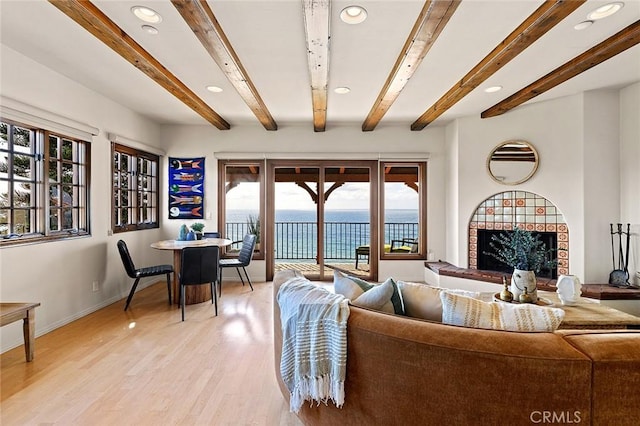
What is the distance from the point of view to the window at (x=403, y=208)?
538 centimetres

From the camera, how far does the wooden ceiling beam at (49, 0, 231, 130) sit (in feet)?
6.84

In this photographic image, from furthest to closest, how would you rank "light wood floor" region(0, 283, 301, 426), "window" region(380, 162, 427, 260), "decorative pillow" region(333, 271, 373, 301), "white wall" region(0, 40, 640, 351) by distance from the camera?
"window" region(380, 162, 427, 260) → "white wall" region(0, 40, 640, 351) → "light wood floor" region(0, 283, 301, 426) → "decorative pillow" region(333, 271, 373, 301)

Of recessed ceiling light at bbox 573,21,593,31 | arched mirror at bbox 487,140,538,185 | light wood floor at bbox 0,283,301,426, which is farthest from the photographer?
arched mirror at bbox 487,140,538,185

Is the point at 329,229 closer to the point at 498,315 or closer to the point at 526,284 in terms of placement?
the point at 526,284

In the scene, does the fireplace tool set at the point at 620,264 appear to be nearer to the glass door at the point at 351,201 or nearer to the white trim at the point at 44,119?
the glass door at the point at 351,201

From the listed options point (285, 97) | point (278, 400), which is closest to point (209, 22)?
point (285, 97)

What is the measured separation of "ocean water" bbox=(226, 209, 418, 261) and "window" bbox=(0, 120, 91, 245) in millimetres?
2207

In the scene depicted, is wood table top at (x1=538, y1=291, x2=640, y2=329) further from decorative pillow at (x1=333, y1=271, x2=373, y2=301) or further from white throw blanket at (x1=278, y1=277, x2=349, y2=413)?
white throw blanket at (x1=278, y1=277, x2=349, y2=413)

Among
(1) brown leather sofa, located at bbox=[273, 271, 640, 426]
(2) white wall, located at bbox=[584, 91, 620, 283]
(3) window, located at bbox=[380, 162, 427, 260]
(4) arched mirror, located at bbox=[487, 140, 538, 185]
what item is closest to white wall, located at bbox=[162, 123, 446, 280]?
(3) window, located at bbox=[380, 162, 427, 260]

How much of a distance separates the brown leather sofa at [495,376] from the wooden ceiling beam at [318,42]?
1.89 m

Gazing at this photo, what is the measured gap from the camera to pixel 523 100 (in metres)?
3.81

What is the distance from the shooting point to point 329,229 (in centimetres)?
592

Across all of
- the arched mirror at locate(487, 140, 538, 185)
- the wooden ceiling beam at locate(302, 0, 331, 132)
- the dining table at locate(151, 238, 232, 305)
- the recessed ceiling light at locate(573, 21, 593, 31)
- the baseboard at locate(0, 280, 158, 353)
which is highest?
the recessed ceiling light at locate(573, 21, 593, 31)

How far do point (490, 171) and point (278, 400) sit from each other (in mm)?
4068
